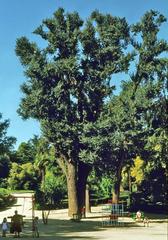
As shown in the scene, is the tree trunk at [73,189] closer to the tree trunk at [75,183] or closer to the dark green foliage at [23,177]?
the tree trunk at [75,183]

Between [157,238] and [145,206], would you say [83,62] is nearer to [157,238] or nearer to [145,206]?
[145,206]

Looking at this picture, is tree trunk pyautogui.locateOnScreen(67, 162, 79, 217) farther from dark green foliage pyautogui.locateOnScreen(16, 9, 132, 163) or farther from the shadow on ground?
the shadow on ground

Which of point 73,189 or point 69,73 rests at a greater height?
point 69,73

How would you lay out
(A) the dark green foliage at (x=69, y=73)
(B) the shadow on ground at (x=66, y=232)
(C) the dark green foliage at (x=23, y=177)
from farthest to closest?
(C) the dark green foliage at (x=23, y=177) < (A) the dark green foliage at (x=69, y=73) < (B) the shadow on ground at (x=66, y=232)

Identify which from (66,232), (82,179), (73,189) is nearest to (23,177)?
(82,179)

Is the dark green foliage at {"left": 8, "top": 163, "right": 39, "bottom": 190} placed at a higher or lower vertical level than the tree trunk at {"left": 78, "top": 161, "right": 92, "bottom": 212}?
higher

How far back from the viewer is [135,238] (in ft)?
90.2

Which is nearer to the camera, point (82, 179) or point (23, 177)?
point (82, 179)

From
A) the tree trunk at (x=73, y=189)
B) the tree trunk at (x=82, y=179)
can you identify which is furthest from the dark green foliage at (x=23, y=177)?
the tree trunk at (x=73, y=189)

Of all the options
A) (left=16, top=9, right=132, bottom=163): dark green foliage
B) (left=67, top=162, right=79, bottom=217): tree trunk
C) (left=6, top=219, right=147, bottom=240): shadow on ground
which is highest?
(left=16, top=9, right=132, bottom=163): dark green foliage

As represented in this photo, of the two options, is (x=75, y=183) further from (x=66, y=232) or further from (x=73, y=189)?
(x=66, y=232)

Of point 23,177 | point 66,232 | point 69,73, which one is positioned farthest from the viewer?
point 23,177

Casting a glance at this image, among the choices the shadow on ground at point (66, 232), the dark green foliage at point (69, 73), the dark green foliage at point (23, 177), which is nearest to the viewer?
the shadow on ground at point (66, 232)

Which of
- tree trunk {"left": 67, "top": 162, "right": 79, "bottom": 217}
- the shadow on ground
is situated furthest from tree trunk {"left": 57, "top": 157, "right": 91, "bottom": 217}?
the shadow on ground
